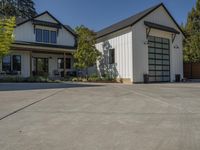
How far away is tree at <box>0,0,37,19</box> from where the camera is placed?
130 ft

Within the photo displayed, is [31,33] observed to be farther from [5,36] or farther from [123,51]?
[123,51]

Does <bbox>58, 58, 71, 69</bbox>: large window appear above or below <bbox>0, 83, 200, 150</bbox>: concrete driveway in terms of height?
above

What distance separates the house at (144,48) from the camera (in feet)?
57.8

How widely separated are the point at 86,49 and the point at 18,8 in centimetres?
2850

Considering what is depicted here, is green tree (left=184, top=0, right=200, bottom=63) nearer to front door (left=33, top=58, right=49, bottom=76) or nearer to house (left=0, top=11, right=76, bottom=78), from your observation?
house (left=0, top=11, right=76, bottom=78)

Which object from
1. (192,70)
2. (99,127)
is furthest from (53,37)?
A: (99,127)

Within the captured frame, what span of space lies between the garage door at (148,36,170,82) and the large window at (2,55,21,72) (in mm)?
11917

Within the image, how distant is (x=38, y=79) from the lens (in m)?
17.6

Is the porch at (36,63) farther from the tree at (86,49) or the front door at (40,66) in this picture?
the tree at (86,49)

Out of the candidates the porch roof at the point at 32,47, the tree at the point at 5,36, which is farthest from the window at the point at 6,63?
the tree at the point at 5,36

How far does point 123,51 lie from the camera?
1820cm

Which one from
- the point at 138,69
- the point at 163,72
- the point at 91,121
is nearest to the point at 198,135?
the point at 91,121

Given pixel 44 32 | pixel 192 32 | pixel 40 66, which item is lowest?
pixel 40 66

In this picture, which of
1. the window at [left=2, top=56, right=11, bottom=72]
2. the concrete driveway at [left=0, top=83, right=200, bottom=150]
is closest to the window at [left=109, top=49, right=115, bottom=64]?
the window at [left=2, top=56, right=11, bottom=72]
